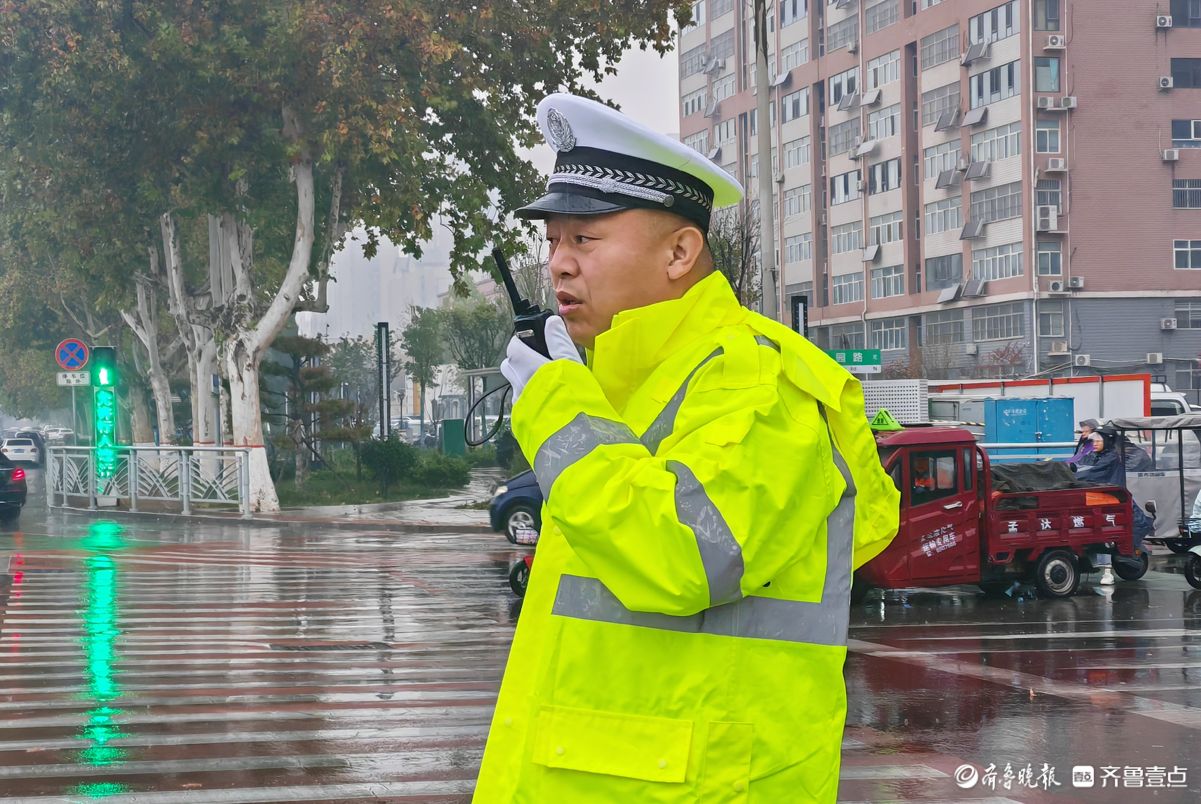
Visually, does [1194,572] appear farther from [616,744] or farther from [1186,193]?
[1186,193]

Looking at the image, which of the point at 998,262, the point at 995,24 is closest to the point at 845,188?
the point at 998,262

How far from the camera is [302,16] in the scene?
24.6 meters

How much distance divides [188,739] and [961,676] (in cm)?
534

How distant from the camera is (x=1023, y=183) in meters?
51.9

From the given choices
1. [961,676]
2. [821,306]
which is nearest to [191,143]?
[961,676]

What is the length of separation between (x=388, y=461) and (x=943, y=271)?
30941 mm

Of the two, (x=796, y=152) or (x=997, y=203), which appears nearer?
(x=997, y=203)

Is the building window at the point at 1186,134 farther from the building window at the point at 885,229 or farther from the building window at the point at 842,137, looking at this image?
the building window at the point at 842,137

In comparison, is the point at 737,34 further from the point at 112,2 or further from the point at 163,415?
the point at 112,2

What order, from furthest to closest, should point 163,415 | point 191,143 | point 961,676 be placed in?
point 163,415
point 191,143
point 961,676

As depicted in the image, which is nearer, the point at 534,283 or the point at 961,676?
the point at 961,676

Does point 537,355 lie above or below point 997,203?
below

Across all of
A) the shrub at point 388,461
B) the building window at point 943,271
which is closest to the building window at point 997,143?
the building window at point 943,271

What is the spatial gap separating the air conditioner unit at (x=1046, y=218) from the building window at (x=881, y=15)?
13.5 meters
